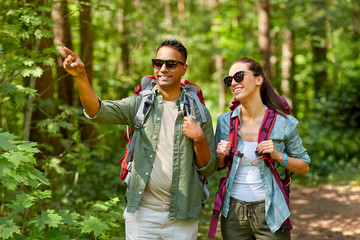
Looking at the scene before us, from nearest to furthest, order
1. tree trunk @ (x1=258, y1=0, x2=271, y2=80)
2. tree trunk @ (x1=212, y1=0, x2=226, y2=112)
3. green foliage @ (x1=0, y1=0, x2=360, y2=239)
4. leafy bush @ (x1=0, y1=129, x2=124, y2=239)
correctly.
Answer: leafy bush @ (x1=0, y1=129, x2=124, y2=239) < green foliage @ (x1=0, y1=0, x2=360, y2=239) < tree trunk @ (x1=258, y1=0, x2=271, y2=80) < tree trunk @ (x1=212, y1=0, x2=226, y2=112)

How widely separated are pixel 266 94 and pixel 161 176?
118 centimetres

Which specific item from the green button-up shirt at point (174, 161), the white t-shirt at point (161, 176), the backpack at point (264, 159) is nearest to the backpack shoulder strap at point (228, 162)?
the backpack at point (264, 159)

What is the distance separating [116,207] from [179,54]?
238 cm

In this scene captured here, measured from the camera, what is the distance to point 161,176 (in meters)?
3.33

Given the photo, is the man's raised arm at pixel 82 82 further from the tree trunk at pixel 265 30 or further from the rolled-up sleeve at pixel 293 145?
the tree trunk at pixel 265 30

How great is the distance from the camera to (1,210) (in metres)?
5.32

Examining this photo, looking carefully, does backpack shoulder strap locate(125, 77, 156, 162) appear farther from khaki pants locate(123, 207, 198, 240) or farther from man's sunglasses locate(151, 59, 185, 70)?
khaki pants locate(123, 207, 198, 240)

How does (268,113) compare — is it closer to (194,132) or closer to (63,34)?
(194,132)

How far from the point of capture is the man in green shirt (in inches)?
130

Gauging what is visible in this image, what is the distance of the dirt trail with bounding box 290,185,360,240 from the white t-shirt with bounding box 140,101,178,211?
4173mm

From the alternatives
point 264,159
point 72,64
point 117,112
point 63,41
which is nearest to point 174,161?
point 117,112

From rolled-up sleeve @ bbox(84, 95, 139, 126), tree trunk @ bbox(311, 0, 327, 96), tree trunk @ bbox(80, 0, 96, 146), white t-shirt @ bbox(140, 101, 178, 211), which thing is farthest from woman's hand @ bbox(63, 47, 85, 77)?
tree trunk @ bbox(311, 0, 327, 96)

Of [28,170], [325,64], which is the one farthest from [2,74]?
[325,64]

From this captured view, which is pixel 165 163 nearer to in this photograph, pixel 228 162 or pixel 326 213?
pixel 228 162
